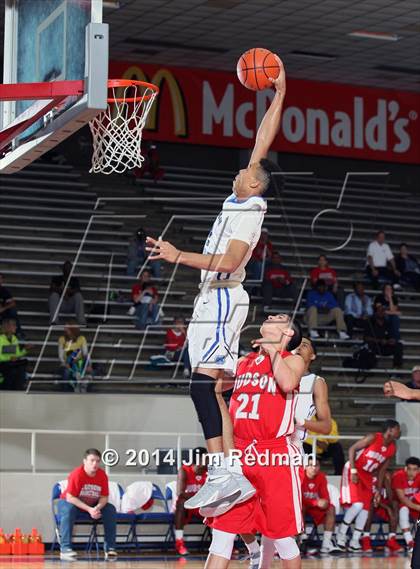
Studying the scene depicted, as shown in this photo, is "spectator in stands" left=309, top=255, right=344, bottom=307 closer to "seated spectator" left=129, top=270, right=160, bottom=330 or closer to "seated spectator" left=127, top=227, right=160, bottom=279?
"seated spectator" left=127, top=227, right=160, bottom=279

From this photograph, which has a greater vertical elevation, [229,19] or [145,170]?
[229,19]

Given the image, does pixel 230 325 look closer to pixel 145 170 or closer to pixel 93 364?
pixel 93 364

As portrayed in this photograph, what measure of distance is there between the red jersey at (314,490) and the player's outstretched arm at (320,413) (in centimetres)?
617

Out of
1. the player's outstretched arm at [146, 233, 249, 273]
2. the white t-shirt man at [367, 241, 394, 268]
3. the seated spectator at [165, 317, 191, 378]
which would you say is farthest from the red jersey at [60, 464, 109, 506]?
the white t-shirt man at [367, 241, 394, 268]

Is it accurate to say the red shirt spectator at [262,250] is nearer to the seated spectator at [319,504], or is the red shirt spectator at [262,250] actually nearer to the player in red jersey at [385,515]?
the player in red jersey at [385,515]

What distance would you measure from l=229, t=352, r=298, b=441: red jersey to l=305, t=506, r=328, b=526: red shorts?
7.63m

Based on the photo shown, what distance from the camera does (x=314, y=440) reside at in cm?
1561

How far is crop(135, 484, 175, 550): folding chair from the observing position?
14.7 meters

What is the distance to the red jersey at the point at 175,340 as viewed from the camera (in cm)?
1764

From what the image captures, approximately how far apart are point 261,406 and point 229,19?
14258 millimetres

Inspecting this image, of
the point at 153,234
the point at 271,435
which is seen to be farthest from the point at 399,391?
the point at 153,234

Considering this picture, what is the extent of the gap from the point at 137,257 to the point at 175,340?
2.43 metres

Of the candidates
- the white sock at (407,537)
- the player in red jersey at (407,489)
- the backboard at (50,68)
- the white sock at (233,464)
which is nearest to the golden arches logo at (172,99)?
the player in red jersey at (407,489)


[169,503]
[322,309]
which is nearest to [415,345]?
[322,309]
